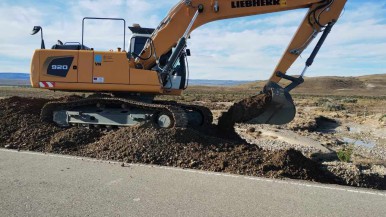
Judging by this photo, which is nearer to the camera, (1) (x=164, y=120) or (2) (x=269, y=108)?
(2) (x=269, y=108)

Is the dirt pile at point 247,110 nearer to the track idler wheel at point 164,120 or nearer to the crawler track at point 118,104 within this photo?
the crawler track at point 118,104

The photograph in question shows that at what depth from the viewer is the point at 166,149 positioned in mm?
9984

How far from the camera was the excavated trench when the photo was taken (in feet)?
29.0

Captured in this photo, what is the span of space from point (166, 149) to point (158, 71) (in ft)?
11.2

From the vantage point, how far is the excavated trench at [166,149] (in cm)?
883

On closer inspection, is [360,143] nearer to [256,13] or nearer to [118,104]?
[256,13]

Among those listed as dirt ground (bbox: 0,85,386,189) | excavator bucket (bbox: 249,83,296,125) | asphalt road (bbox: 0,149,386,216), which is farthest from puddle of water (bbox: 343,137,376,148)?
asphalt road (bbox: 0,149,386,216)

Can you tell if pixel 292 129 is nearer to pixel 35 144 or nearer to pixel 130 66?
pixel 130 66

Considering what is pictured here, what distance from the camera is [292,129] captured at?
68.0 ft

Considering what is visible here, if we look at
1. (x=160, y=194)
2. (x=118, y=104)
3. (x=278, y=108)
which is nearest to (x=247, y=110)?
(x=278, y=108)

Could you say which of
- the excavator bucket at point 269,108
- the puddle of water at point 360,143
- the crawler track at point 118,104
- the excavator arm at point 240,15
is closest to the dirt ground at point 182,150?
→ the crawler track at point 118,104

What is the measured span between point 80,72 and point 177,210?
7.84m

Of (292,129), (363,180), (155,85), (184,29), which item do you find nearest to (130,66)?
(155,85)

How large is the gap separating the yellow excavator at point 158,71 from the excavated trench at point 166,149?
1.04m
